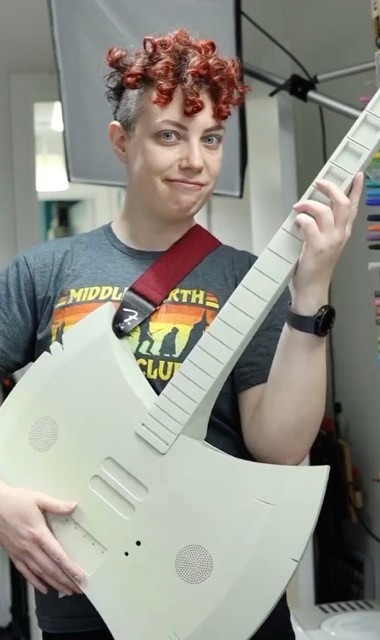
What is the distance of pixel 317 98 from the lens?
173 cm

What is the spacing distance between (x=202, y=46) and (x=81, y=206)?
2402 millimetres

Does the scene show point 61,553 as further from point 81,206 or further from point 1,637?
point 81,206

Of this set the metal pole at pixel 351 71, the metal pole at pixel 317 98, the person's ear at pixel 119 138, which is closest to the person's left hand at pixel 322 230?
the person's ear at pixel 119 138

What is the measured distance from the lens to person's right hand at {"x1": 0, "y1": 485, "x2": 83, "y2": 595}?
84 cm

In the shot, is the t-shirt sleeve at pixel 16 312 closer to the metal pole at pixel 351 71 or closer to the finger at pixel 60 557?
the finger at pixel 60 557

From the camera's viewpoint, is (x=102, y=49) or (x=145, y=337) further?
(x=102, y=49)

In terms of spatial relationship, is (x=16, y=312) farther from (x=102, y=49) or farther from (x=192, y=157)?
(x=102, y=49)

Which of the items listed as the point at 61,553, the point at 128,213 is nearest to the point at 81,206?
the point at 128,213

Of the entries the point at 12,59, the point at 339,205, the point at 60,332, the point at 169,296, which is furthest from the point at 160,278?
the point at 12,59

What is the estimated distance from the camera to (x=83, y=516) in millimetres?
857

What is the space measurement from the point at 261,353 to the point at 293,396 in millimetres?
87

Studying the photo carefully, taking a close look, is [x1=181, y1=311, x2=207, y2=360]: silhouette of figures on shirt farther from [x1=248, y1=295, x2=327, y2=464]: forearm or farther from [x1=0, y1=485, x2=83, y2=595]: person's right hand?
[x1=0, y1=485, x2=83, y2=595]: person's right hand

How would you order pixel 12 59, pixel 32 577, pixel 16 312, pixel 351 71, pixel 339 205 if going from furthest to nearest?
pixel 12 59 → pixel 351 71 → pixel 16 312 → pixel 32 577 → pixel 339 205

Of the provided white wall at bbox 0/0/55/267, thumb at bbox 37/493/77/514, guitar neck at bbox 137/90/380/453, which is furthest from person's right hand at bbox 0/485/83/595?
white wall at bbox 0/0/55/267
